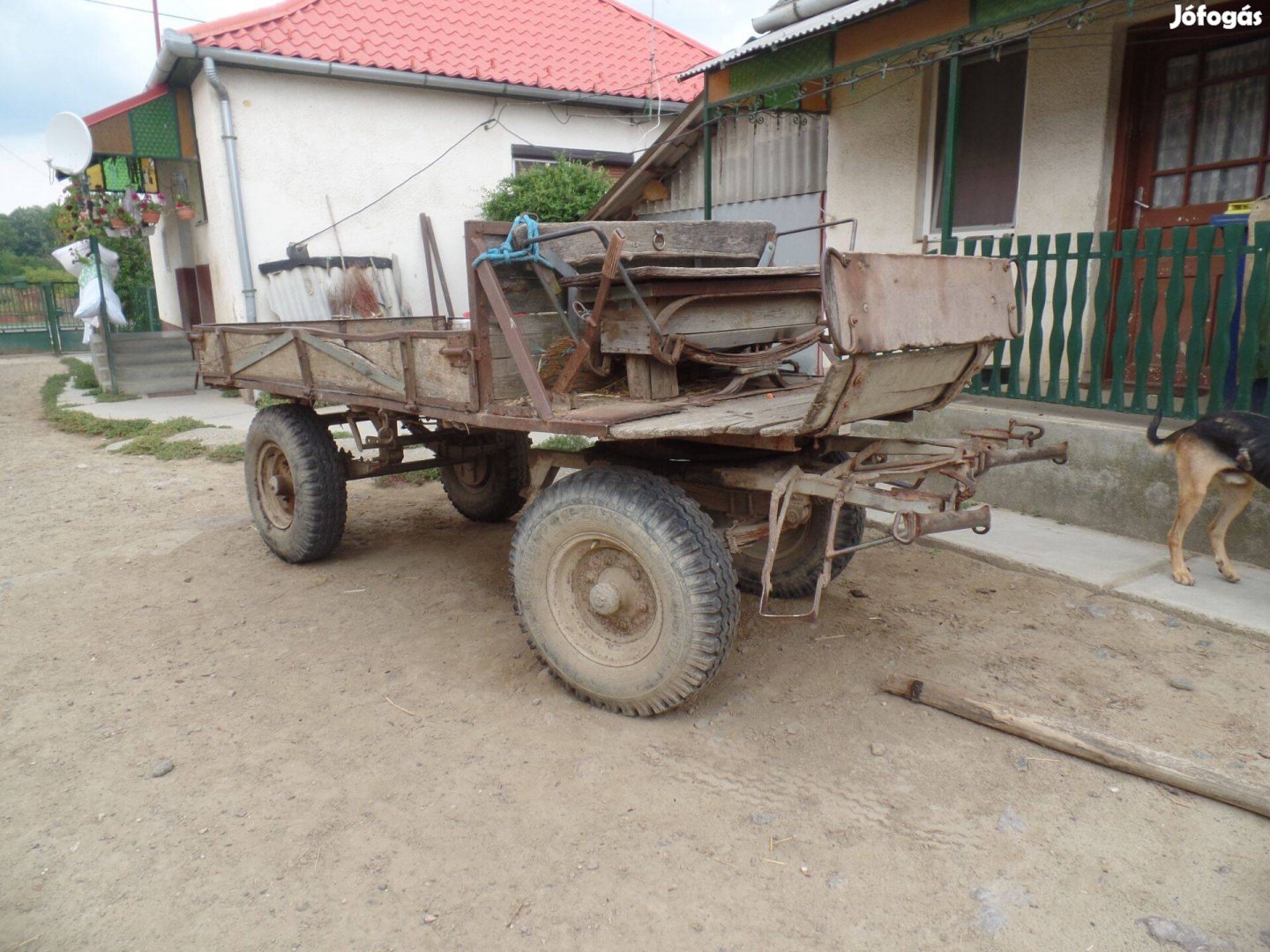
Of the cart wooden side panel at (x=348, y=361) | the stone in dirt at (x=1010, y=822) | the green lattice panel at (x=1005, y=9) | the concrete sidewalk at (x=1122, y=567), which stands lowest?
the stone in dirt at (x=1010, y=822)

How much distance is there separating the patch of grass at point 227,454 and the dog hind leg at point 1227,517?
294 inches

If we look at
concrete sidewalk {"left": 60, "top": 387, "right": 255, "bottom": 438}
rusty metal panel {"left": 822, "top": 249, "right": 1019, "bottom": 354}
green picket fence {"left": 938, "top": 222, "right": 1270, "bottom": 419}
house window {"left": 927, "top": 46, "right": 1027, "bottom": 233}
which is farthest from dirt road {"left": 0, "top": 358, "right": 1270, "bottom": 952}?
concrete sidewalk {"left": 60, "top": 387, "right": 255, "bottom": 438}

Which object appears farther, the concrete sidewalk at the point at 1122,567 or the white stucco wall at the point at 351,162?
the white stucco wall at the point at 351,162

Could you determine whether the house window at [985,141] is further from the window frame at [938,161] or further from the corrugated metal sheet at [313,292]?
the corrugated metal sheet at [313,292]

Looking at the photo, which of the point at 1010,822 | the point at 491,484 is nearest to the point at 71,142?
the point at 491,484

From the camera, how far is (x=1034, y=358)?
5613 mm

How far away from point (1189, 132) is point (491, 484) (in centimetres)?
531

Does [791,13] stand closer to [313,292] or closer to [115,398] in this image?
[313,292]

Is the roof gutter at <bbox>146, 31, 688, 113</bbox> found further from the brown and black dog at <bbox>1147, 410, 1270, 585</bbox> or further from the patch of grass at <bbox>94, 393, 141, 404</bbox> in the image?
the brown and black dog at <bbox>1147, 410, 1270, 585</bbox>

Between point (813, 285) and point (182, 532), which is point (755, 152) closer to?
point (813, 285)

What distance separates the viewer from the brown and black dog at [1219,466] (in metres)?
3.94

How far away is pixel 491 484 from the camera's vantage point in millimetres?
5570

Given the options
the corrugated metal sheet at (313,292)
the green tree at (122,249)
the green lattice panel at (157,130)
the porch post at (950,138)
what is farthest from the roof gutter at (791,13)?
the green tree at (122,249)

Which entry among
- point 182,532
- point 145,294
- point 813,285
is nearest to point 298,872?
point 813,285
